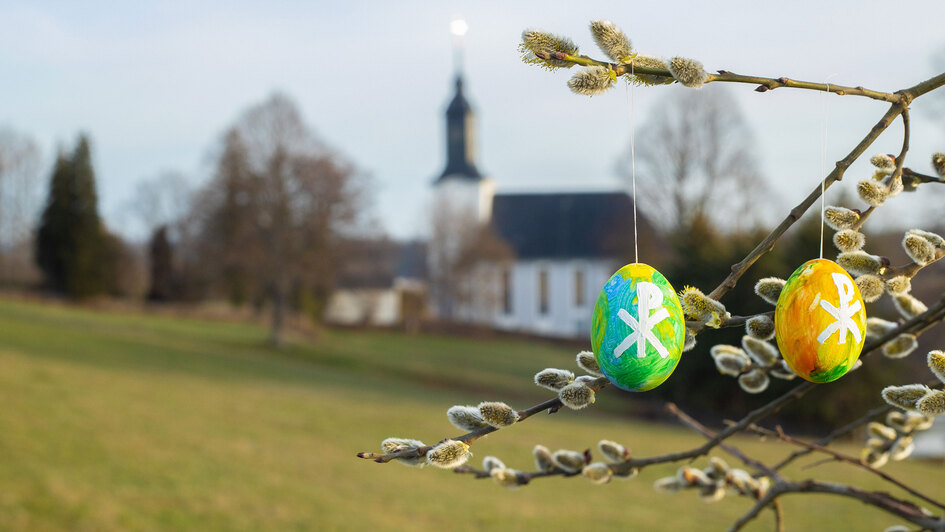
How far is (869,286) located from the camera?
101 cm

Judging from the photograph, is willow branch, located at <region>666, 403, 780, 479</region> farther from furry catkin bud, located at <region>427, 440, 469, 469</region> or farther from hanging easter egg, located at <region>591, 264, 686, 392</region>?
furry catkin bud, located at <region>427, 440, 469, 469</region>

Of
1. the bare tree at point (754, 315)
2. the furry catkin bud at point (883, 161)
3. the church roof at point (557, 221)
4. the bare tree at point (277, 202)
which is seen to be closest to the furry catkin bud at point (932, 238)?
the bare tree at point (754, 315)

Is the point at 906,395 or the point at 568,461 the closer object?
the point at 906,395

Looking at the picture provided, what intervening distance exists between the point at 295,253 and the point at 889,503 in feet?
81.5

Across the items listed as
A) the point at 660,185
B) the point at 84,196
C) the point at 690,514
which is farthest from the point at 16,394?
the point at 84,196

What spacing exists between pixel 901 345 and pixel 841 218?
1.85 feet

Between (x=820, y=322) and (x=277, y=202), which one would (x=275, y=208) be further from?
(x=820, y=322)

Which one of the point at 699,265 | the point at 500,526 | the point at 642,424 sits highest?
the point at 699,265

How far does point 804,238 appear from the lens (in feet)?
48.6

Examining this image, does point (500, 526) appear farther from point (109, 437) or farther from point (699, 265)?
point (699, 265)

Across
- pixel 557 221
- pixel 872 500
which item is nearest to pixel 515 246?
pixel 557 221

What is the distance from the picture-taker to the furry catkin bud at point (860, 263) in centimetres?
100

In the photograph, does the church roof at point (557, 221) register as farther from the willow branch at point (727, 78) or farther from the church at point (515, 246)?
the willow branch at point (727, 78)

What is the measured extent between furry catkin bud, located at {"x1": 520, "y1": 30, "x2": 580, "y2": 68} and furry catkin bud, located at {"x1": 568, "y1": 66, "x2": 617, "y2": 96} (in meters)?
0.02
